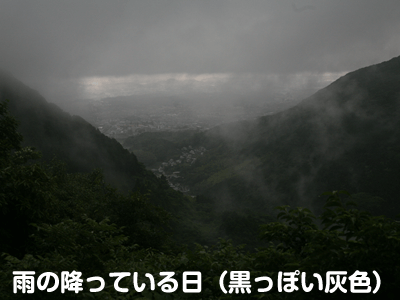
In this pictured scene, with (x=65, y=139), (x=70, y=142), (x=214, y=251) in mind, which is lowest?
(x=214, y=251)

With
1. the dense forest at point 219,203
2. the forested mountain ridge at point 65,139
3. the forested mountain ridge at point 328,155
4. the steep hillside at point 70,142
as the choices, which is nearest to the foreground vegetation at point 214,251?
the dense forest at point 219,203

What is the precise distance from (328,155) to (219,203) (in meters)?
70.2

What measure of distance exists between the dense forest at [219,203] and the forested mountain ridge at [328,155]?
32.1 inches

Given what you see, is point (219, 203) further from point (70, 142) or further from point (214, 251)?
point (214, 251)

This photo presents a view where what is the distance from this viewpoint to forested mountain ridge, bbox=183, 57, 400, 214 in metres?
116

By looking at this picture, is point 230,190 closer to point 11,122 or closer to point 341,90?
point 341,90

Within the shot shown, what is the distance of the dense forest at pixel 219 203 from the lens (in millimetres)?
3795

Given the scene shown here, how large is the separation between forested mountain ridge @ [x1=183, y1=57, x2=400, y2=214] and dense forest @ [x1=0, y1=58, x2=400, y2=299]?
82cm

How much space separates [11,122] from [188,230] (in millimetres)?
70595

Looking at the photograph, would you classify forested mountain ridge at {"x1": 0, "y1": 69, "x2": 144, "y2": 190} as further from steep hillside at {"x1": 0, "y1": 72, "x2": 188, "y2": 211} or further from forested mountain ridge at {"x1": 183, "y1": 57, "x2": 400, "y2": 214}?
forested mountain ridge at {"x1": 183, "y1": 57, "x2": 400, "y2": 214}

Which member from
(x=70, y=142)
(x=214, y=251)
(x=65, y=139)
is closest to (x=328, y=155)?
(x=70, y=142)

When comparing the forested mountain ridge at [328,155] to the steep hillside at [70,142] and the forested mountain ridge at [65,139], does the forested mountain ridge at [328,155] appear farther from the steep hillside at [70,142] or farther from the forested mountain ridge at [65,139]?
the forested mountain ridge at [65,139]

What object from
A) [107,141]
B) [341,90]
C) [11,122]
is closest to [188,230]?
[107,141]

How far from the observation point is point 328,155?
13738 centimetres
